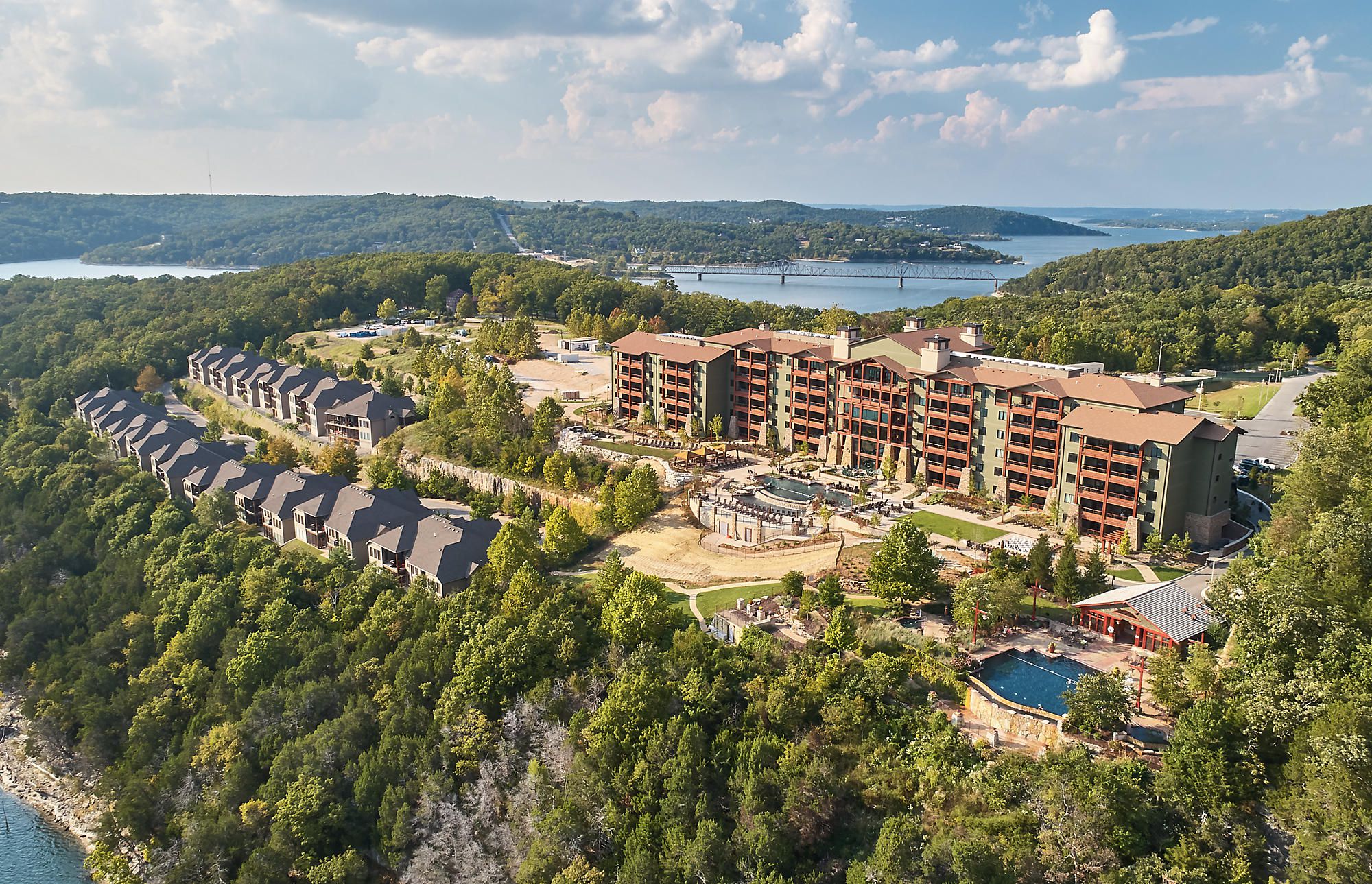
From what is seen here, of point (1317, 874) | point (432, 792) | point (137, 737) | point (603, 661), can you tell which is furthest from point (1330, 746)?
point (137, 737)

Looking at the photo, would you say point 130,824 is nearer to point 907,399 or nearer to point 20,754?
point 20,754

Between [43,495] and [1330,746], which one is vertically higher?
[1330,746]

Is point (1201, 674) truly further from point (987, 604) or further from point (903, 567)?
point (903, 567)

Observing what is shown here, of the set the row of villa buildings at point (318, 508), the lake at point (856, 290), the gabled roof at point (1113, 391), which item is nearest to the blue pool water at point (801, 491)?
the gabled roof at point (1113, 391)

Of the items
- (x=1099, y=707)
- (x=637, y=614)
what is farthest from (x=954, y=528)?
(x=1099, y=707)

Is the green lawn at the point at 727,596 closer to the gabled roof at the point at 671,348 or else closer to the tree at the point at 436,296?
the gabled roof at the point at 671,348

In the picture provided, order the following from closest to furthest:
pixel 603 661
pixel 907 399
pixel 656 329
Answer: pixel 603 661
pixel 907 399
pixel 656 329
